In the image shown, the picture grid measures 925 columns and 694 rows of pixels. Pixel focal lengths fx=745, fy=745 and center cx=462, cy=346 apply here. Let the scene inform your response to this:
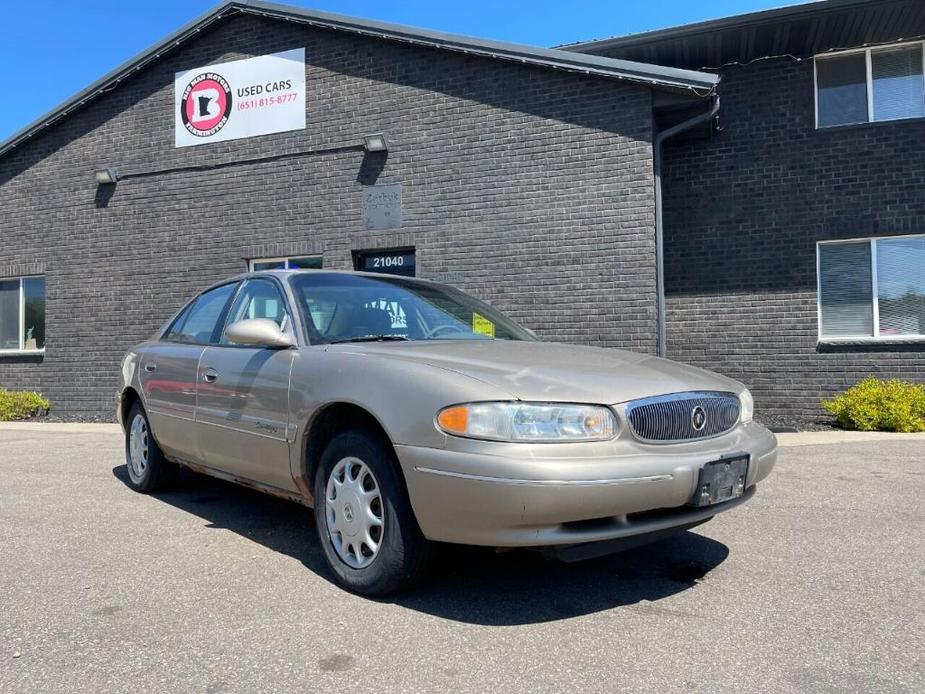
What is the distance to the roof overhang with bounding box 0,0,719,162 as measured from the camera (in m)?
8.45

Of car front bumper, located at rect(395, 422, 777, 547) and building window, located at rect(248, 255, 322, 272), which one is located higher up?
building window, located at rect(248, 255, 322, 272)

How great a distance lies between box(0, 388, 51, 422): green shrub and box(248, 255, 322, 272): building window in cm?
414

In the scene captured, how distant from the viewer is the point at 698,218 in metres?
9.99

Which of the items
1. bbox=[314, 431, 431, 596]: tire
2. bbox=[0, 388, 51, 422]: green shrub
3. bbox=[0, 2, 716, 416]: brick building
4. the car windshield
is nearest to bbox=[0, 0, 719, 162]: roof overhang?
bbox=[0, 2, 716, 416]: brick building

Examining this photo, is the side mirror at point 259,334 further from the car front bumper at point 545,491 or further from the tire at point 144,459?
the tire at point 144,459

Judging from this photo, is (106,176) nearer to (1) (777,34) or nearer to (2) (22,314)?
(2) (22,314)

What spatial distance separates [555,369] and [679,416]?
1.87 ft

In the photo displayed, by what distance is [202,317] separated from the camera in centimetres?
508

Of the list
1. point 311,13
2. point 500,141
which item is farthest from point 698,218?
point 311,13

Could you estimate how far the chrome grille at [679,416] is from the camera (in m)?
3.07

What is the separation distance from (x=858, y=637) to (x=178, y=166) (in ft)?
36.3

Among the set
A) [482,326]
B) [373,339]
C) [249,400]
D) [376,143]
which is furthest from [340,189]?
[373,339]

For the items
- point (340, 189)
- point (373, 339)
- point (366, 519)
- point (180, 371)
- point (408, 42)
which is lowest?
point (366, 519)

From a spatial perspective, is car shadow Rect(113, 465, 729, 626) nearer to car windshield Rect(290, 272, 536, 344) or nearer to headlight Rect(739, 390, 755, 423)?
headlight Rect(739, 390, 755, 423)
